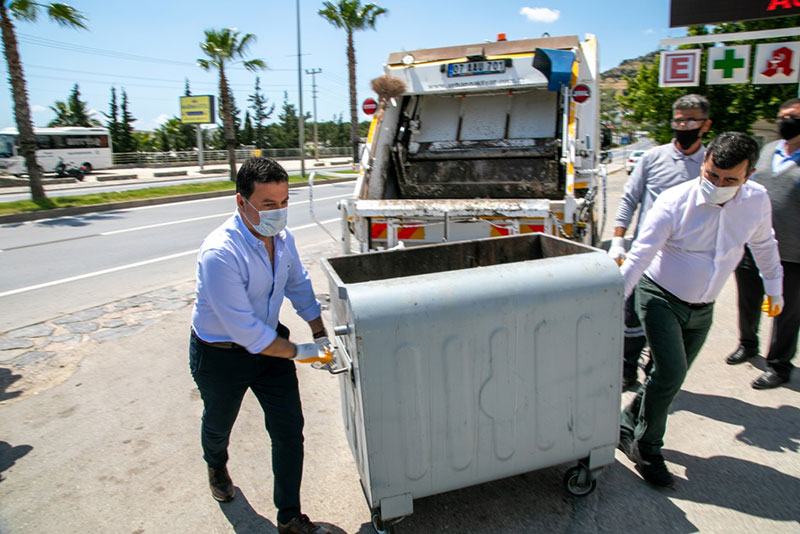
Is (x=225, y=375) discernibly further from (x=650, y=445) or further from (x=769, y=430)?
(x=769, y=430)

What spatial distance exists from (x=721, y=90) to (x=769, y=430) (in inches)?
561

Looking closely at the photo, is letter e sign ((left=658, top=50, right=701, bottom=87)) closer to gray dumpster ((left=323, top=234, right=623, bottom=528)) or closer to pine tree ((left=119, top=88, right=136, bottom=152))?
gray dumpster ((left=323, top=234, right=623, bottom=528))

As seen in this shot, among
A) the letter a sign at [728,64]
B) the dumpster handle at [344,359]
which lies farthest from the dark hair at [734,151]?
the letter a sign at [728,64]

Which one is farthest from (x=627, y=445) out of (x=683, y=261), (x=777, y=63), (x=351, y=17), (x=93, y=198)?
(x=351, y=17)

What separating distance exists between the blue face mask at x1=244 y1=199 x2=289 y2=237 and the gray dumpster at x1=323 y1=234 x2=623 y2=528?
346mm

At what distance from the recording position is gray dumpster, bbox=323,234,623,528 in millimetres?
2195

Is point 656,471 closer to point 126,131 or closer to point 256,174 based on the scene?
point 256,174

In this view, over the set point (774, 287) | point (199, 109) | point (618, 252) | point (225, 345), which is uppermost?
point (199, 109)

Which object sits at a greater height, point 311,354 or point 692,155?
point 692,155

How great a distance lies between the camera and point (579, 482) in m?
2.71

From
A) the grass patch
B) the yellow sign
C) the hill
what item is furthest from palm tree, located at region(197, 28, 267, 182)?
the hill

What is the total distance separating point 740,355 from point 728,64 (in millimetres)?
7192

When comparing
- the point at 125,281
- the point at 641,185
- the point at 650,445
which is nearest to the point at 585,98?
the point at 641,185

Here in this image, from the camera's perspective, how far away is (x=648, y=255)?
2.77 meters
